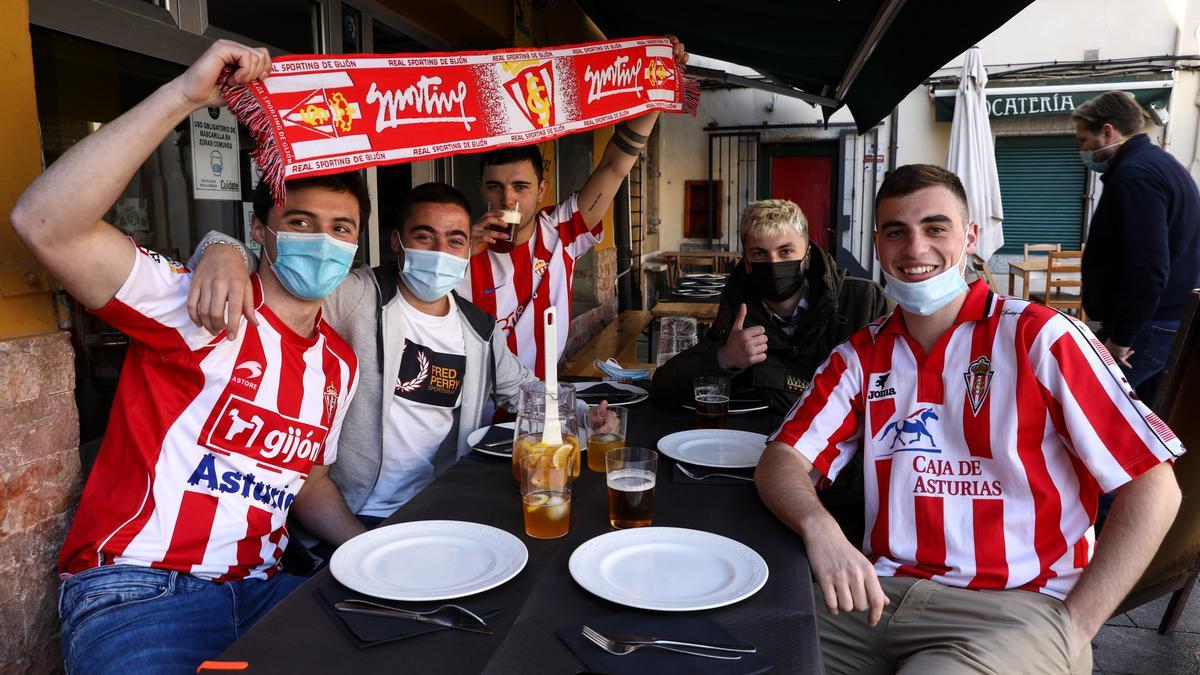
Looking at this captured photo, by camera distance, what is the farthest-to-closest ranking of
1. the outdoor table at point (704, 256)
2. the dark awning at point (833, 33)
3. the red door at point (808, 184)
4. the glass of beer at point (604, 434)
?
the red door at point (808, 184) < the outdoor table at point (704, 256) < the dark awning at point (833, 33) < the glass of beer at point (604, 434)

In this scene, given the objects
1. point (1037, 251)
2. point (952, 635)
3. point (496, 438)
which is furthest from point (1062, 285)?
point (496, 438)

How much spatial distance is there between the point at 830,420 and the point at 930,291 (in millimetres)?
411

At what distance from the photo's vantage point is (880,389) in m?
1.95

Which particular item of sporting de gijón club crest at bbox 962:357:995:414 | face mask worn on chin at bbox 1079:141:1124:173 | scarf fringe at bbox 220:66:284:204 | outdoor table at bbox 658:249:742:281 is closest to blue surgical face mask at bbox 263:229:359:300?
scarf fringe at bbox 220:66:284:204

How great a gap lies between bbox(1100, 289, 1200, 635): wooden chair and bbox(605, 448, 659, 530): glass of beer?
5.31 ft

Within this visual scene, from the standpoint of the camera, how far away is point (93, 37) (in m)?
2.14

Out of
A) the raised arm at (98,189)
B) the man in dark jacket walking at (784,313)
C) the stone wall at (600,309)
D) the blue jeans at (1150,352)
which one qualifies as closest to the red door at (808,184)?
the stone wall at (600,309)

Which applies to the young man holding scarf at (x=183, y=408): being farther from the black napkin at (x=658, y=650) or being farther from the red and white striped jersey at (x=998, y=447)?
the red and white striped jersey at (x=998, y=447)

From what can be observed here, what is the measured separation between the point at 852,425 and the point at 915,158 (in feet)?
39.7

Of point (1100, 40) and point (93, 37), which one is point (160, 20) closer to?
point (93, 37)

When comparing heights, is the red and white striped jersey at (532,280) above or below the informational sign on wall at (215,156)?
below

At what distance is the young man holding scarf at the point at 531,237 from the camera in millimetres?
3160

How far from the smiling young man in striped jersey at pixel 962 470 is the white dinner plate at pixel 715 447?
16 cm

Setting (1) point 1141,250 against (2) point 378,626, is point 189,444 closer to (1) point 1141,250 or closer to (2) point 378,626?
(2) point 378,626
